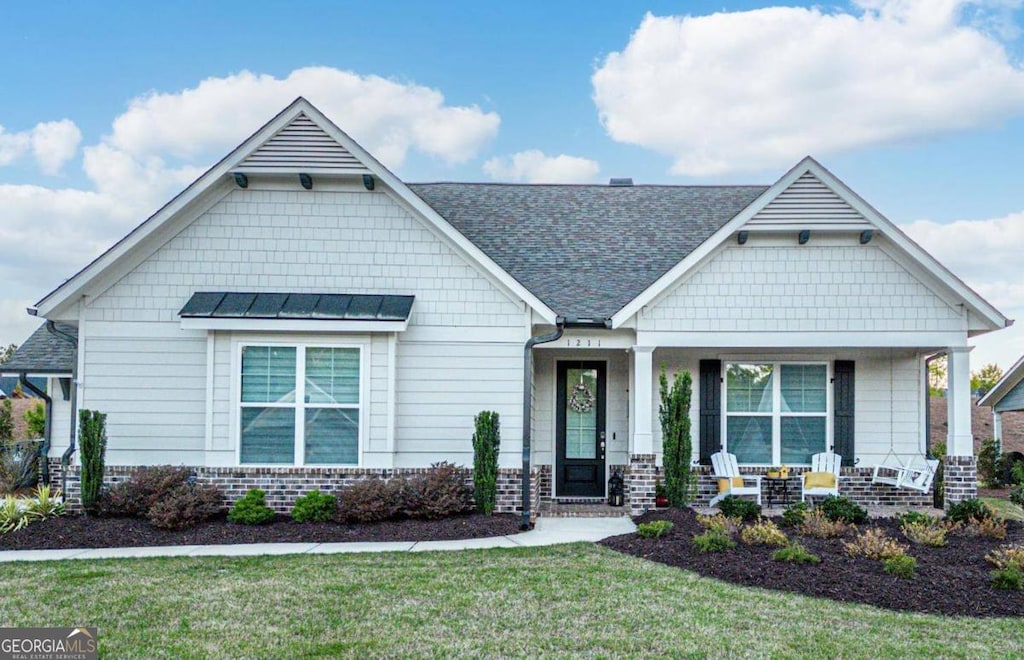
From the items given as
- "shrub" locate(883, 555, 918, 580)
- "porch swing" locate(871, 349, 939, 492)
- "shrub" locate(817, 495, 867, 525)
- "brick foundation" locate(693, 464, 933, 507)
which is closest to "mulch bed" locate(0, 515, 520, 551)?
"brick foundation" locate(693, 464, 933, 507)

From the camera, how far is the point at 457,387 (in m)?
11.3

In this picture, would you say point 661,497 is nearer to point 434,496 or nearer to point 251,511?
point 434,496

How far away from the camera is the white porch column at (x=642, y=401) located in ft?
37.7

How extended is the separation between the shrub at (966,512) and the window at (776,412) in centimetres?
230

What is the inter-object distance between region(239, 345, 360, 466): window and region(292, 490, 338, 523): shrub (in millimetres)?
622

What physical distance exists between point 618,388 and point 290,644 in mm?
8268

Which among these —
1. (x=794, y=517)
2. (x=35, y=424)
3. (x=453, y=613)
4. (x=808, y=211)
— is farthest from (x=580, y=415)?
(x=35, y=424)

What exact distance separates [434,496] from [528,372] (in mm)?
2153

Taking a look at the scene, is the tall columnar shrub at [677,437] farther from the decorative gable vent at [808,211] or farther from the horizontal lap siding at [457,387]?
the decorative gable vent at [808,211]

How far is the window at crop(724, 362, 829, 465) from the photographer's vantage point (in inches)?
493

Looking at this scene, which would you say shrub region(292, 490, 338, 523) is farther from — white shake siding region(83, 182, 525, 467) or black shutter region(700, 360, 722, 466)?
black shutter region(700, 360, 722, 466)

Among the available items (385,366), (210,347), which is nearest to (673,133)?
(385,366)

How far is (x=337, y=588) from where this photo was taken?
7102 millimetres

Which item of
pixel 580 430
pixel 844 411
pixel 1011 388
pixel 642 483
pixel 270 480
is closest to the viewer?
pixel 270 480
